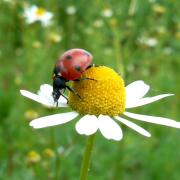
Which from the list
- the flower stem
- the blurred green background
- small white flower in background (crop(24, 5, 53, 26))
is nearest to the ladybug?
the flower stem

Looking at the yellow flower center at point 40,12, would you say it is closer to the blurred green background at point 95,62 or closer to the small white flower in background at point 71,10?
the blurred green background at point 95,62

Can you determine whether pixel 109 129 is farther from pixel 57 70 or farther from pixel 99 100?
pixel 57 70

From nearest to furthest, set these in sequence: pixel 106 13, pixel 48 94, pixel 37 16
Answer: pixel 48 94 < pixel 106 13 < pixel 37 16

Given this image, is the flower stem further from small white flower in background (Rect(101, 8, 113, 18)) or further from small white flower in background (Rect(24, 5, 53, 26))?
small white flower in background (Rect(24, 5, 53, 26))

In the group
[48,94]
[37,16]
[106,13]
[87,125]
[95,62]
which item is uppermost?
[87,125]

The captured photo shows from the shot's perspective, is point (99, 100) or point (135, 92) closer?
point (99, 100)

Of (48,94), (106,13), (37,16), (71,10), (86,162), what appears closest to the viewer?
(86,162)

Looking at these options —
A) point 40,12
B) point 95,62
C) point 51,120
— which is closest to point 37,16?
point 40,12
